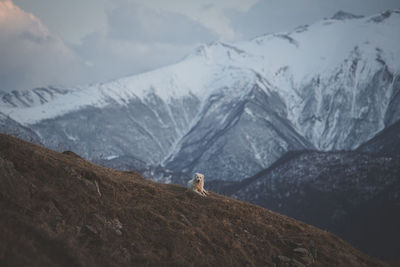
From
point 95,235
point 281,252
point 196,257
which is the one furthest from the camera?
point 281,252

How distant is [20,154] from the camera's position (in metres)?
25.1

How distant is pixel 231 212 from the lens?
31.2m

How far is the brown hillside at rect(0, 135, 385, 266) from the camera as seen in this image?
58.5ft

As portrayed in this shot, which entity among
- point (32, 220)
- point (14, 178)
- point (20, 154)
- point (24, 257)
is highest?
point (20, 154)

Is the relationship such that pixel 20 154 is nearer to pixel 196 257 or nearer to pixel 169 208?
pixel 169 208

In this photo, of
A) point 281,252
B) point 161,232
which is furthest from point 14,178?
point 281,252

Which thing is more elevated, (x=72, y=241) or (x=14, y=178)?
(x=14, y=178)

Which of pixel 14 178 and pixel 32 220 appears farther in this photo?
pixel 14 178

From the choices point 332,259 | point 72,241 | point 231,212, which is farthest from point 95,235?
point 332,259

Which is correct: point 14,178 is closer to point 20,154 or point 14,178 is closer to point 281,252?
point 20,154

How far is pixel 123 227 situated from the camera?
23.3 meters

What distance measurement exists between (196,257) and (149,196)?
767 cm

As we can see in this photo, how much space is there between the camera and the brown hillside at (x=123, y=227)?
17.8 metres

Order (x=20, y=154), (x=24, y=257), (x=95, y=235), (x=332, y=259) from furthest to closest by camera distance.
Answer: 1. (x=332, y=259)
2. (x=20, y=154)
3. (x=95, y=235)
4. (x=24, y=257)
